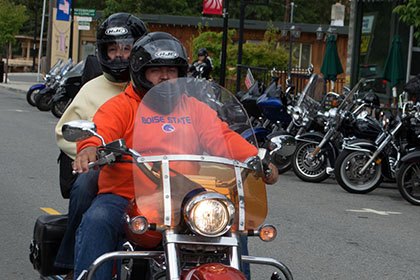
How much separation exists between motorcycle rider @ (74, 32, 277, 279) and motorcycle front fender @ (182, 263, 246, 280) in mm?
638

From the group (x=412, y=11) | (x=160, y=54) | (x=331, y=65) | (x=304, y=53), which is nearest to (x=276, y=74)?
(x=331, y=65)

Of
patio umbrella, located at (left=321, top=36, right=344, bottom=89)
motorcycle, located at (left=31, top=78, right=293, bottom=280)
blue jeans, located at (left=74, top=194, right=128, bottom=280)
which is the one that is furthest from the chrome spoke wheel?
patio umbrella, located at (left=321, top=36, right=344, bottom=89)

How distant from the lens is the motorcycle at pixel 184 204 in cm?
314

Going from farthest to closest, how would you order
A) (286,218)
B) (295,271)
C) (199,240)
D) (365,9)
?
1. (365,9)
2. (286,218)
3. (295,271)
4. (199,240)

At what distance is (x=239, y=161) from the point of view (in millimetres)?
3537

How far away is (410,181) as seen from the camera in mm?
10445

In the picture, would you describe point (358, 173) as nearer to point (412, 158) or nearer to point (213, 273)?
point (412, 158)

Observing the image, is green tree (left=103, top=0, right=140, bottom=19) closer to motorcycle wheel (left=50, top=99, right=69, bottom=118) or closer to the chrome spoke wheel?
Answer: motorcycle wheel (left=50, top=99, right=69, bottom=118)

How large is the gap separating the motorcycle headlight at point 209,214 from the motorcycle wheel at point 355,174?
26.7 feet

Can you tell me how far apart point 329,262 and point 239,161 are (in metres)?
3.39

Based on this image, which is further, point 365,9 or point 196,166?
point 365,9

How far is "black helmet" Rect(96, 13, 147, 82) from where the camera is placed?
5023 millimetres

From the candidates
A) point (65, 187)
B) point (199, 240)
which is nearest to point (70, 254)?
point (65, 187)

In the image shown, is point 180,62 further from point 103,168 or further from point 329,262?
point 329,262
